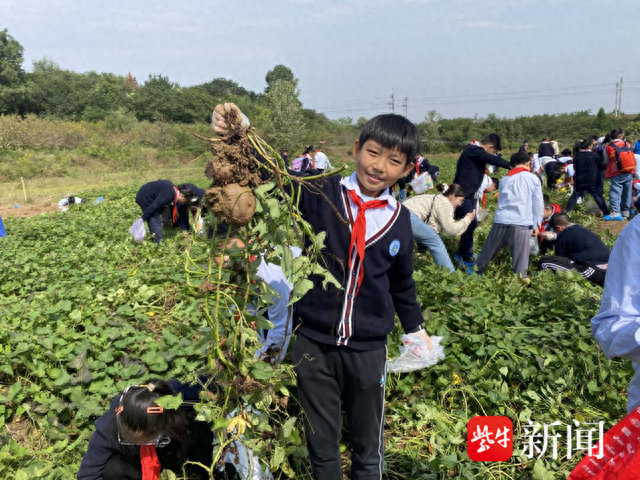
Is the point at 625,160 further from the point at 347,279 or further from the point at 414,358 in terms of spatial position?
the point at 347,279

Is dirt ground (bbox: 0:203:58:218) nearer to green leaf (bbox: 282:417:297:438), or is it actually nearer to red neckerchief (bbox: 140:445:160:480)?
red neckerchief (bbox: 140:445:160:480)

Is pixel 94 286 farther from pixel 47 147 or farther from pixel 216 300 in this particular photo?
pixel 47 147

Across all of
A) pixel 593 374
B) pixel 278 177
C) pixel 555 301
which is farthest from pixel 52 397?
pixel 555 301

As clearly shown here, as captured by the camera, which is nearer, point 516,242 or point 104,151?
point 516,242

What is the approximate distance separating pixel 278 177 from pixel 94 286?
148 inches

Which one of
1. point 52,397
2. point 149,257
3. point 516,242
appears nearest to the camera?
point 52,397

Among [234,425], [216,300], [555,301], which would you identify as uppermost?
[216,300]

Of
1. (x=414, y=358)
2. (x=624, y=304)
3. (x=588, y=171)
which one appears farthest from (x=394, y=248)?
(x=588, y=171)

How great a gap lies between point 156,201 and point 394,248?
17.5 feet

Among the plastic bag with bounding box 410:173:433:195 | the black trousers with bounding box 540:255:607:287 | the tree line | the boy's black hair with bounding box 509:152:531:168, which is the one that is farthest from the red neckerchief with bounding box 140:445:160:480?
the tree line

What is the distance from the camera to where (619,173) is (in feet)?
24.8

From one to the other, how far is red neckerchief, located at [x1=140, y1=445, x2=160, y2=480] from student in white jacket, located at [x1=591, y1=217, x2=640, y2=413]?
1.95 metres

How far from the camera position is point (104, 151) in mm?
25297

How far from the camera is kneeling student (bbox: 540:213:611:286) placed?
4.44m
